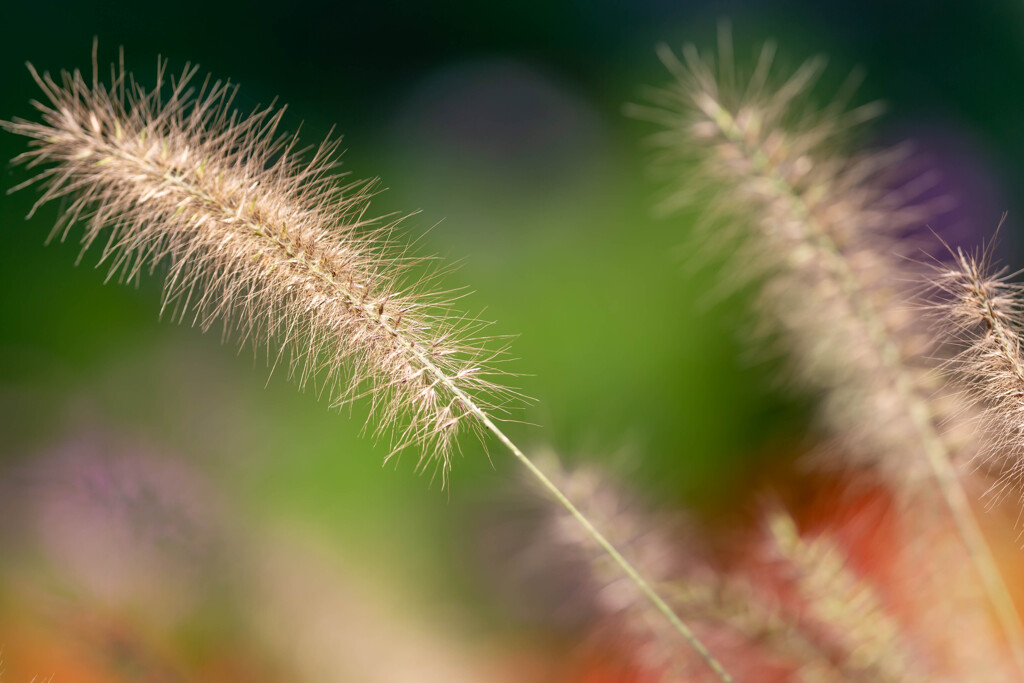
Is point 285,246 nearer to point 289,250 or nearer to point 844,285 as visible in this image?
point 289,250

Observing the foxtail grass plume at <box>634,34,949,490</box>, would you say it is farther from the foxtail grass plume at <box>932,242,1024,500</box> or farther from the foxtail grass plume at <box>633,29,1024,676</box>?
the foxtail grass plume at <box>932,242,1024,500</box>

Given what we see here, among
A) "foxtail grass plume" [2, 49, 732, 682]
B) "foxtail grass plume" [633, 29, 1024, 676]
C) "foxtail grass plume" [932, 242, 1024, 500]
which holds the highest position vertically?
"foxtail grass plume" [633, 29, 1024, 676]

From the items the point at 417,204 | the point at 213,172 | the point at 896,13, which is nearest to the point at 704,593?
the point at 213,172

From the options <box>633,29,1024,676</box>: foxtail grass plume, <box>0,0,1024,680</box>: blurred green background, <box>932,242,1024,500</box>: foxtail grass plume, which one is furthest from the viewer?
<box>0,0,1024,680</box>: blurred green background

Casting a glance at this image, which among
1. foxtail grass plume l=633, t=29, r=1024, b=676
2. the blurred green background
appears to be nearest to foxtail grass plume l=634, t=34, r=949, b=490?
foxtail grass plume l=633, t=29, r=1024, b=676

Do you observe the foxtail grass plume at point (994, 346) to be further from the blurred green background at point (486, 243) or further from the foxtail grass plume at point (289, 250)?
the blurred green background at point (486, 243)

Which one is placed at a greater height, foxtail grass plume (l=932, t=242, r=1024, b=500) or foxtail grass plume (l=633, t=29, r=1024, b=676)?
foxtail grass plume (l=633, t=29, r=1024, b=676)

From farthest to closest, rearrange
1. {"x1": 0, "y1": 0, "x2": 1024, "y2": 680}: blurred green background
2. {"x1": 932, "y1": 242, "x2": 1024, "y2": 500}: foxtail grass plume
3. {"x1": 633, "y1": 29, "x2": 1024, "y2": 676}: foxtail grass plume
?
1. {"x1": 0, "y1": 0, "x2": 1024, "y2": 680}: blurred green background
2. {"x1": 633, "y1": 29, "x2": 1024, "y2": 676}: foxtail grass plume
3. {"x1": 932, "y1": 242, "x2": 1024, "y2": 500}: foxtail grass plume

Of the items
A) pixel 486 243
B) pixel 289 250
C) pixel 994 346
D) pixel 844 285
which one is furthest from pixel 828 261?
pixel 486 243
